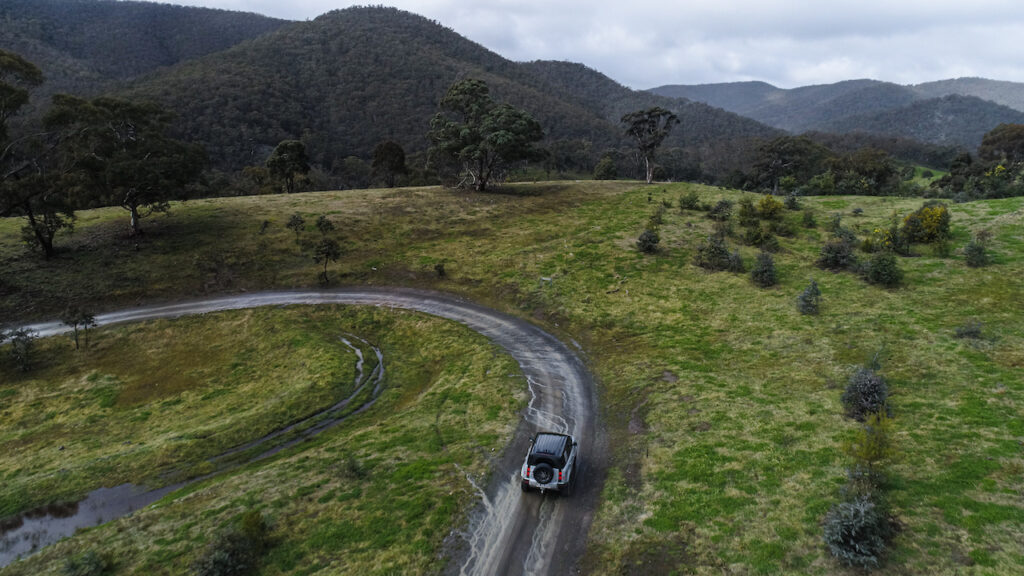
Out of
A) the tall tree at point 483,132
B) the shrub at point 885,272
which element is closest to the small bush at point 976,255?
the shrub at point 885,272

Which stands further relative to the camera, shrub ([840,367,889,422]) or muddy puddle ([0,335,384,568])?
shrub ([840,367,889,422])

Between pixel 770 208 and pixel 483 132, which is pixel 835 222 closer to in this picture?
pixel 770 208

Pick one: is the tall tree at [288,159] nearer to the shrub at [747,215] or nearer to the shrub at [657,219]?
the shrub at [657,219]

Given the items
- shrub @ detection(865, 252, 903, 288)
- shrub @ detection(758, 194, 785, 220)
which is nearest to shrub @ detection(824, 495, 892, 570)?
shrub @ detection(865, 252, 903, 288)

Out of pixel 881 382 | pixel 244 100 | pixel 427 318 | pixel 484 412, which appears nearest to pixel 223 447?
pixel 484 412

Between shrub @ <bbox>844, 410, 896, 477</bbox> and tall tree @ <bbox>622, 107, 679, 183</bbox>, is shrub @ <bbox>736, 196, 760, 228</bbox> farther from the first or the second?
shrub @ <bbox>844, 410, 896, 477</bbox>

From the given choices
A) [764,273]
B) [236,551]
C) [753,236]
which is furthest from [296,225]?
[753,236]
